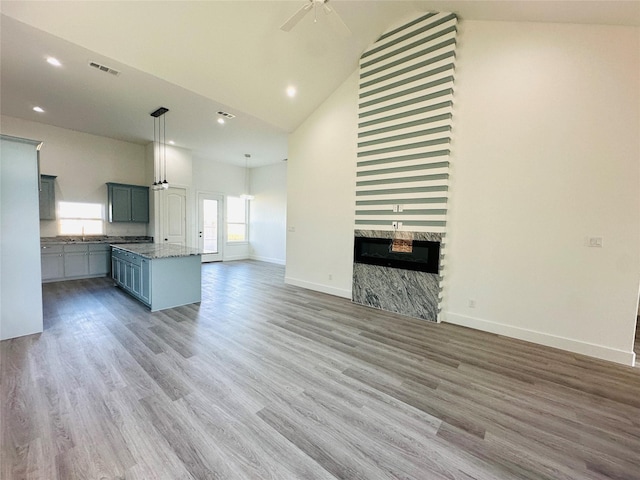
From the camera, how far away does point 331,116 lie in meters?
5.36

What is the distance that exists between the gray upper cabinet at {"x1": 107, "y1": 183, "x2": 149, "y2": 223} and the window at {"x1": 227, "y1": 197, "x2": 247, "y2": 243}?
2.71 meters

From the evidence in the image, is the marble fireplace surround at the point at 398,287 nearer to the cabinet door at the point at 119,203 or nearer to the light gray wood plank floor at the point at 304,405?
the light gray wood plank floor at the point at 304,405

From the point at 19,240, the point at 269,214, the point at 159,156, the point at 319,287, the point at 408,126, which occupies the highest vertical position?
the point at 159,156

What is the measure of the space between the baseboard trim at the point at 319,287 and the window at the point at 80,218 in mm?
5134

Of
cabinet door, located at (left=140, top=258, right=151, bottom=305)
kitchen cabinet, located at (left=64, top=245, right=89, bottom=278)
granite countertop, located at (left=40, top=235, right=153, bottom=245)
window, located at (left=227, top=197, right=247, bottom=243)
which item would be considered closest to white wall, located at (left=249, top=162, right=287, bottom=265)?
window, located at (left=227, top=197, right=247, bottom=243)

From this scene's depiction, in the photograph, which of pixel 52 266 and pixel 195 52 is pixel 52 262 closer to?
pixel 52 266

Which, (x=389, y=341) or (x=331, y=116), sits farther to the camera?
(x=331, y=116)

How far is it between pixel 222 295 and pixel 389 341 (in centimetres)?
327

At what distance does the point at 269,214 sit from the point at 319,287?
14.9 feet

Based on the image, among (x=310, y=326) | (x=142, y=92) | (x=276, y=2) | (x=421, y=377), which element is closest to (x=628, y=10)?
(x=276, y=2)

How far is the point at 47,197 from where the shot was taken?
5.91m

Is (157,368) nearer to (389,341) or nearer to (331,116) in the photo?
(389,341)

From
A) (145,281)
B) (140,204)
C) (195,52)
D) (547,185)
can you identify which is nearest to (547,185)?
(547,185)

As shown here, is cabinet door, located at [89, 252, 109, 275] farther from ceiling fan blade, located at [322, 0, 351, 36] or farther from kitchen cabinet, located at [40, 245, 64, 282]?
A: ceiling fan blade, located at [322, 0, 351, 36]
